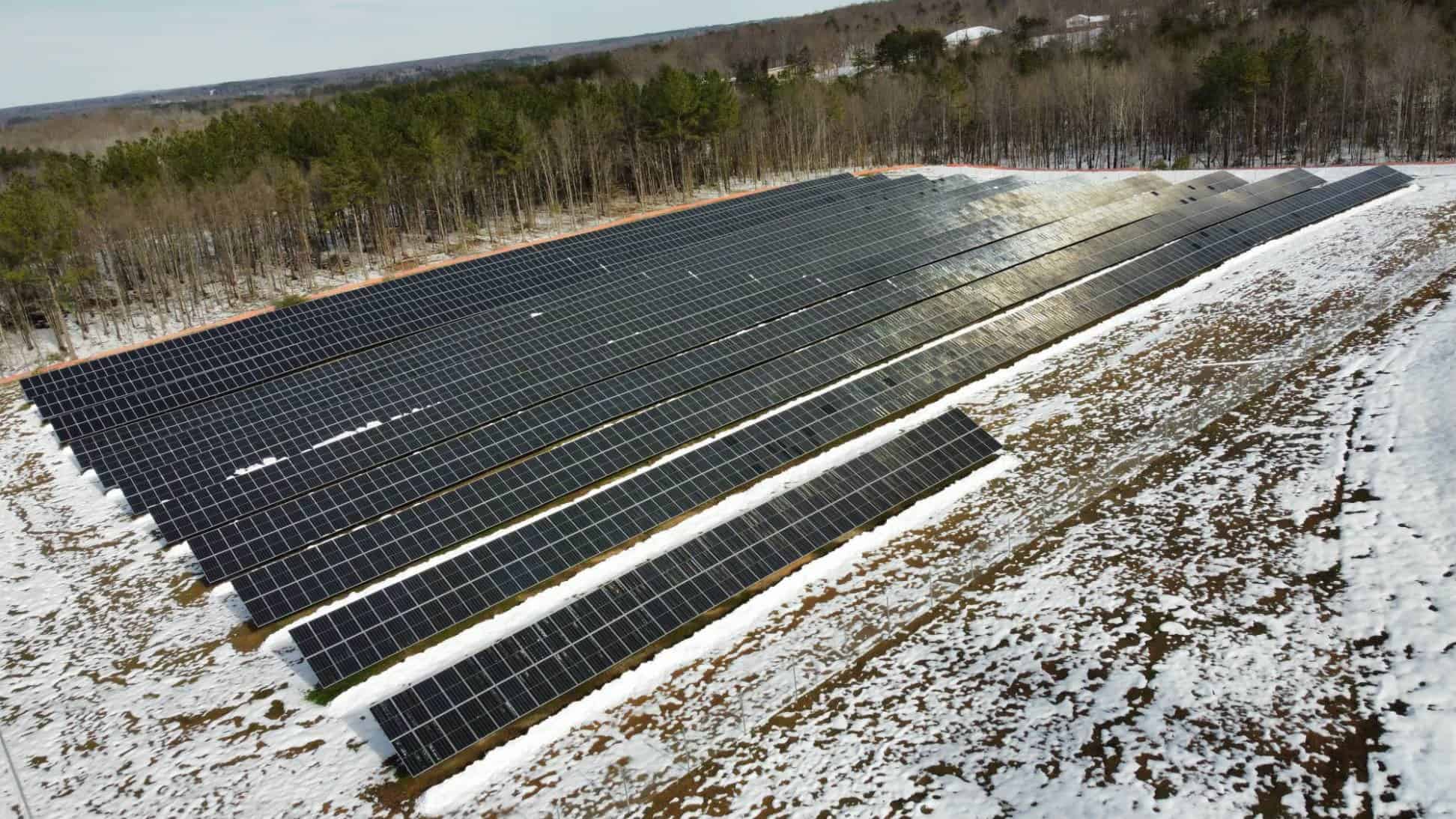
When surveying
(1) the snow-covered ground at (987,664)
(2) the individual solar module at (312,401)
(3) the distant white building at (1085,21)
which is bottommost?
(1) the snow-covered ground at (987,664)

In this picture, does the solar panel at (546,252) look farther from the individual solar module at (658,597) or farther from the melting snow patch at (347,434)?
the individual solar module at (658,597)

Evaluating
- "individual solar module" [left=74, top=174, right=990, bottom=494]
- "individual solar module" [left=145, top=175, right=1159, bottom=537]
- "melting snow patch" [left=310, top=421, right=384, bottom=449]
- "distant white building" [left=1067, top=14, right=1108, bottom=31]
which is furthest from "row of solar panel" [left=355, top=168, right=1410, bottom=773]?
"distant white building" [left=1067, top=14, right=1108, bottom=31]

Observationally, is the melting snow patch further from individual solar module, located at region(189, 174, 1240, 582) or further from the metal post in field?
the metal post in field

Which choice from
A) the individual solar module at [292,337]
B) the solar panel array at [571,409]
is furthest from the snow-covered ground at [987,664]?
the individual solar module at [292,337]

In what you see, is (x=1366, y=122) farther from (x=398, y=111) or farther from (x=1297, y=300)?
(x=398, y=111)

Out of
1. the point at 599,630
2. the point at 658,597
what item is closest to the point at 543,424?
the point at 658,597

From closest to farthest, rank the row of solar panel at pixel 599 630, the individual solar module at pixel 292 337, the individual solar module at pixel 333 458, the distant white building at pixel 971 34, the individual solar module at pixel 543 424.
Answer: the row of solar panel at pixel 599 630 < the individual solar module at pixel 543 424 < the individual solar module at pixel 333 458 < the individual solar module at pixel 292 337 < the distant white building at pixel 971 34

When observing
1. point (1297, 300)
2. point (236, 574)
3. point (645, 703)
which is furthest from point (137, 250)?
point (1297, 300)
